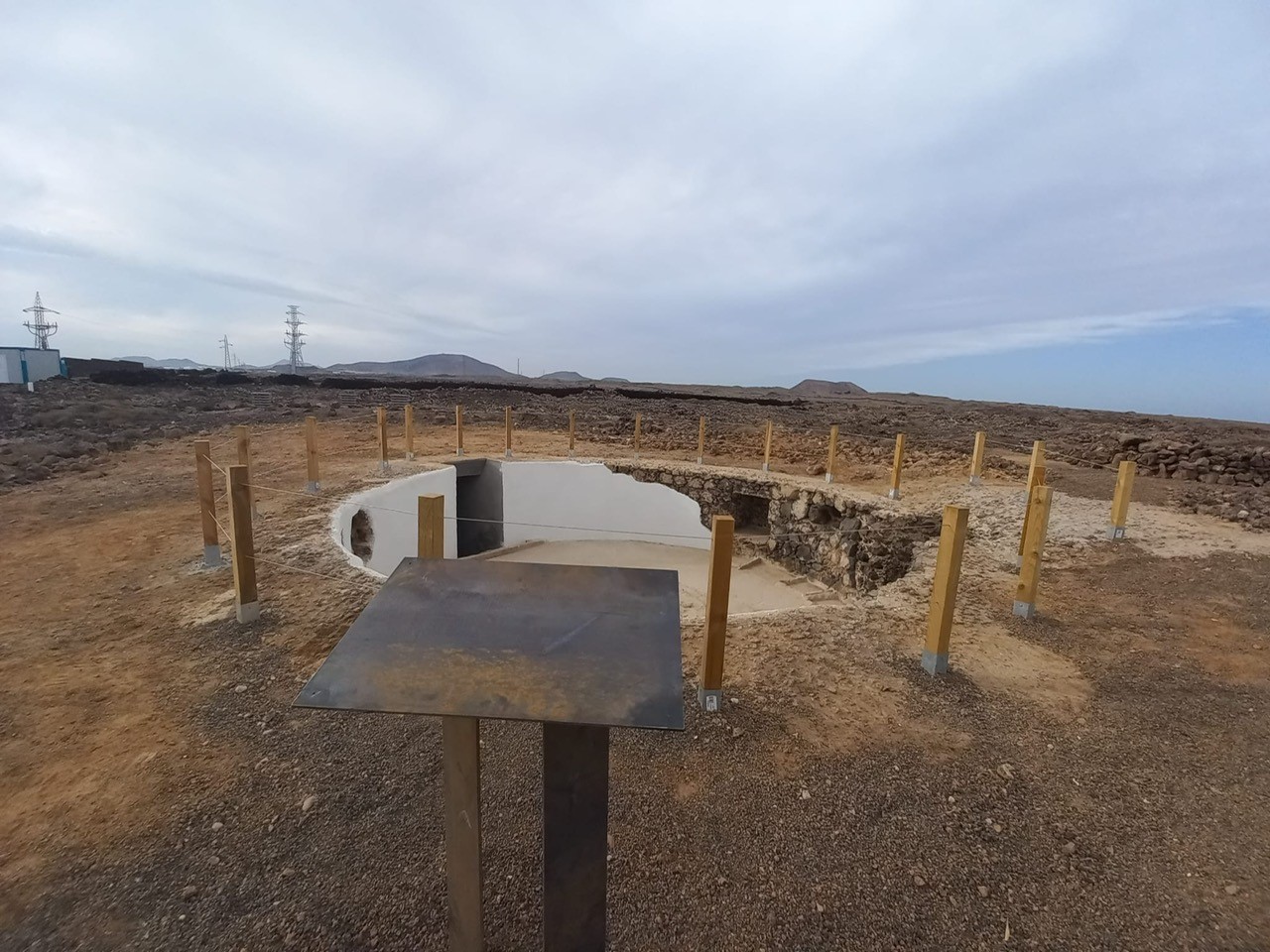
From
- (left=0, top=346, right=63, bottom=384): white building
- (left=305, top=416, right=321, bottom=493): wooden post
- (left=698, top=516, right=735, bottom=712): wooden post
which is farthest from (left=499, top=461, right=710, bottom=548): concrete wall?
(left=0, top=346, right=63, bottom=384): white building

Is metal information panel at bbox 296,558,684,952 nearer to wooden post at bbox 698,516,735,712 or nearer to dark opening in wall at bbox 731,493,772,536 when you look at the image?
wooden post at bbox 698,516,735,712

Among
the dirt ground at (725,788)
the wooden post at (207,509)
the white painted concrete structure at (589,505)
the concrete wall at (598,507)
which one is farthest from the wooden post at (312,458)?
the concrete wall at (598,507)

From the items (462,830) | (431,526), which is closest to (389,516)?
(431,526)

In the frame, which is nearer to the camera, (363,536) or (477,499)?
(363,536)

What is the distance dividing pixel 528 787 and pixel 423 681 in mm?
1616

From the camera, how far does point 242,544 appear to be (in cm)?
459

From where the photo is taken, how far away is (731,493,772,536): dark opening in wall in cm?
1432

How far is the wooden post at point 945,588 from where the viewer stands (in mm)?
3877

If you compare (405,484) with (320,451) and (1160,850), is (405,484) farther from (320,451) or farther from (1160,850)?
(1160,850)

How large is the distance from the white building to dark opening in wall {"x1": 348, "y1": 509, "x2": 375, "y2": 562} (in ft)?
110

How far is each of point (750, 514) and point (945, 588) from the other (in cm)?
1090

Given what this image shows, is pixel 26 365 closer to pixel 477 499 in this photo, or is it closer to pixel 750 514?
pixel 477 499

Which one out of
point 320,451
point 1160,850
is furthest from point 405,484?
point 1160,850

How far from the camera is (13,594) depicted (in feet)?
16.9
